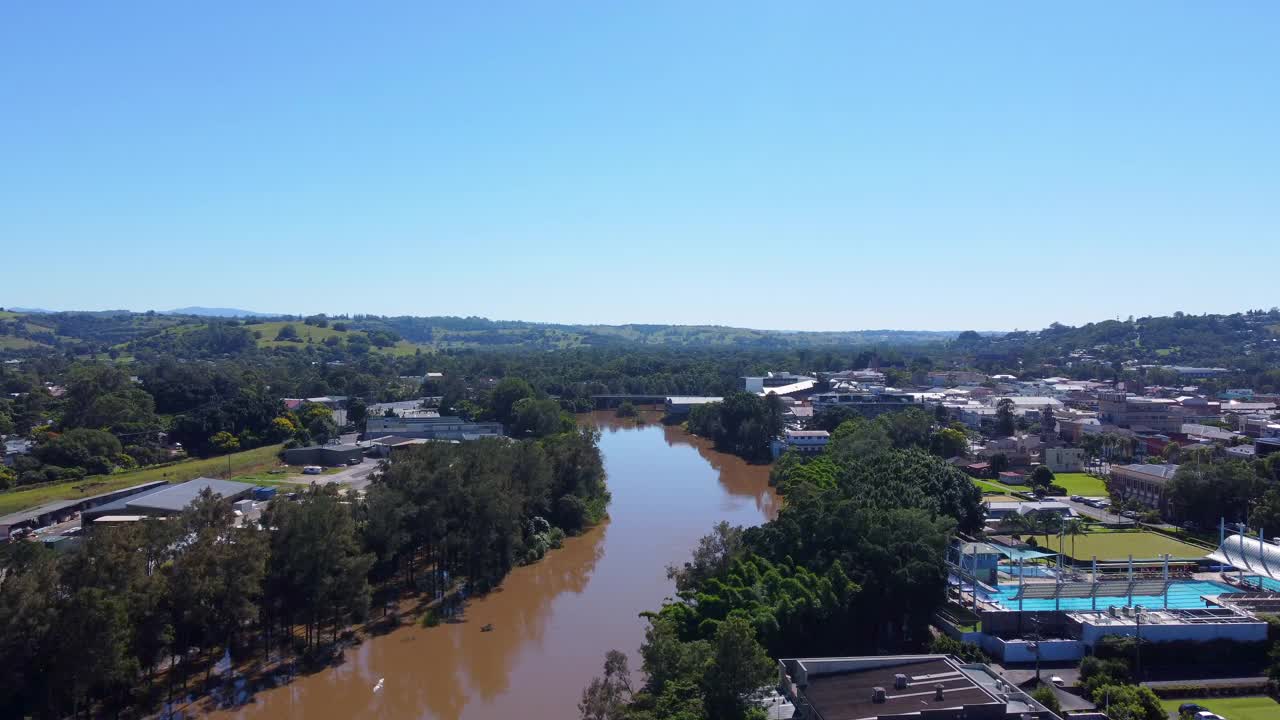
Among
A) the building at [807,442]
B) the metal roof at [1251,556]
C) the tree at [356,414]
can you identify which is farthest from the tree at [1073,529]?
the tree at [356,414]

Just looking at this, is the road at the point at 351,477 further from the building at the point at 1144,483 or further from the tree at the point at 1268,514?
the tree at the point at 1268,514

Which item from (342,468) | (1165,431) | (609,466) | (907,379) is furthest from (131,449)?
(907,379)

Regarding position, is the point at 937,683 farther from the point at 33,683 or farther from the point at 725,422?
the point at 725,422

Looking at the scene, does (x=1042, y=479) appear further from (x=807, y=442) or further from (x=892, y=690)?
(x=892, y=690)

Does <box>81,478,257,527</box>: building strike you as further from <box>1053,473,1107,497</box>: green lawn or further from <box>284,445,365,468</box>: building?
<box>1053,473,1107,497</box>: green lawn

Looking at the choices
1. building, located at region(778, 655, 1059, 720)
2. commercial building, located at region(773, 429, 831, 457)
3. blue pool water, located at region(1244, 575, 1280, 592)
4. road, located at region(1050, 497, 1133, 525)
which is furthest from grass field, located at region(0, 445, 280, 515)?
blue pool water, located at region(1244, 575, 1280, 592)

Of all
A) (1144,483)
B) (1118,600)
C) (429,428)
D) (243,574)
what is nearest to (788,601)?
(1118,600)
